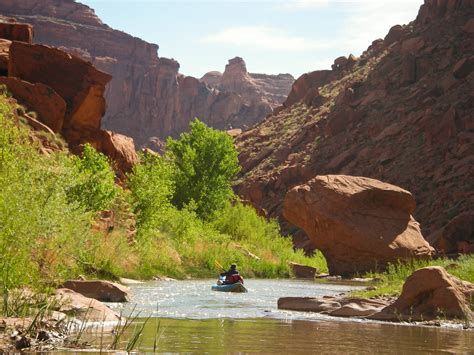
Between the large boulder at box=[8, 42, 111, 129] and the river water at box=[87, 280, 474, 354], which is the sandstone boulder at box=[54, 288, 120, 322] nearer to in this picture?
the river water at box=[87, 280, 474, 354]

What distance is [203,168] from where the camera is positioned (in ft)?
189

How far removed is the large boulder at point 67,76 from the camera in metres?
43.5

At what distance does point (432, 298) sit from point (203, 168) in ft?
136

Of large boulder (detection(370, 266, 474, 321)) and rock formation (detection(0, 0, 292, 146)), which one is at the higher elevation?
rock formation (detection(0, 0, 292, 146))

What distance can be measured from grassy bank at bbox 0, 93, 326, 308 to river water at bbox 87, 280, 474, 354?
7.35ft

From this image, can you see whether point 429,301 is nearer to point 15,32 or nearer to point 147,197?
point 147,197

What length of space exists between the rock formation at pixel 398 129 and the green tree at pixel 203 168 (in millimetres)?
16429

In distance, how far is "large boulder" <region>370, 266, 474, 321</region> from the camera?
53.9ft

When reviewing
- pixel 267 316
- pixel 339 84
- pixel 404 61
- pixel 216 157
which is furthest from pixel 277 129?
pixel 267 316

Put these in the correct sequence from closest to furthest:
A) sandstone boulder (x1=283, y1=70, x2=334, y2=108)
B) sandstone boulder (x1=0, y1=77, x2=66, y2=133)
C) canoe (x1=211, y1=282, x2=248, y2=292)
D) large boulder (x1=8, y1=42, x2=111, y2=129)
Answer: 1. canoe (x1=211, y1=282, x2=248, y2=292)
2. sandstone boulder (x1=0, y1=77, x2=66, y2=133)
3. large boulder (x1=8, y1=42, x2=111, y2=129)
4. sandstone boulder (x1=283, y1=70, x2=334, y2=108)

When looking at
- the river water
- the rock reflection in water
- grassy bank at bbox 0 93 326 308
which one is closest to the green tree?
grassy bank at bbox 0 93 326 308

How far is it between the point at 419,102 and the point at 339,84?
25572 millimetres

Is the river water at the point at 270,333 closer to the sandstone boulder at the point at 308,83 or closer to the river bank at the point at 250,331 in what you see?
the river bank at the point at 250,331

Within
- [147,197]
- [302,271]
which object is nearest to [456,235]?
[302,271]
